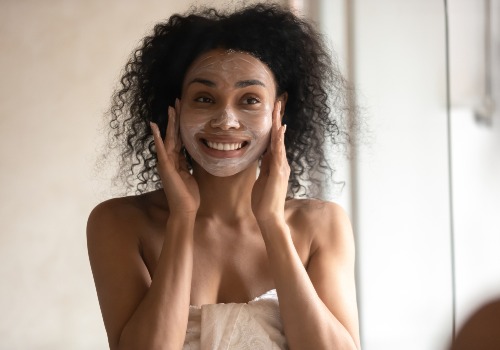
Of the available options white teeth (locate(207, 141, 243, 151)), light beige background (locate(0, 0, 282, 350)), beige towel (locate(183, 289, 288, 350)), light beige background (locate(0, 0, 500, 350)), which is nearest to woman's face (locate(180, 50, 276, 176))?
white teeth (locate(207, 141, 243, 151))

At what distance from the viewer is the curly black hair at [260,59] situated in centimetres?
169

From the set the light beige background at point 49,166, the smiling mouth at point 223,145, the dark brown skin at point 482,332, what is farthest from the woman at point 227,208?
the light beige background at point 49,166

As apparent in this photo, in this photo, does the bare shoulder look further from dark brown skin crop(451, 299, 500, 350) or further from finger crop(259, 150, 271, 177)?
dark brown skin crop(451, 299, 500, 350)

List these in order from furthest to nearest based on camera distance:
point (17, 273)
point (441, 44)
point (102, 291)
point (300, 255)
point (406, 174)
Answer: point (17, 273) → point (406, 174) → point (441, 44) → point (300, 255) → point (102, 291)

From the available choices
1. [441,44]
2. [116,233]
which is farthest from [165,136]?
[441,44]

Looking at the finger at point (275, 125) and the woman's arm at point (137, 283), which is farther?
the finger at point (275, 125)

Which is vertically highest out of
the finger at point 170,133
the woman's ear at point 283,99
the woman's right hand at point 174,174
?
the woman's ear at point 283,99

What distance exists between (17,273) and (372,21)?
1324 millimetres

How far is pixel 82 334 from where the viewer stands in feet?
9.22

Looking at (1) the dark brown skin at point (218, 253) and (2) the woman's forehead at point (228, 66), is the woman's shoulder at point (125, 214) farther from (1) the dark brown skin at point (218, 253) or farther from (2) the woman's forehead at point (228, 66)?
(2) the woman's forehead at point (228, 66)

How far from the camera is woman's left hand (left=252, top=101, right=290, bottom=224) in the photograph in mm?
1605

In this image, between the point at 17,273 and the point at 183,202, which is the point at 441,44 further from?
the point at 17,273

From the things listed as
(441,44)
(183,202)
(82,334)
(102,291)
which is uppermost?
(441,44)

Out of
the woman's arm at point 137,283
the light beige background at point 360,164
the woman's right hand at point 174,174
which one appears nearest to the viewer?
the woman's arm at point 137,283
